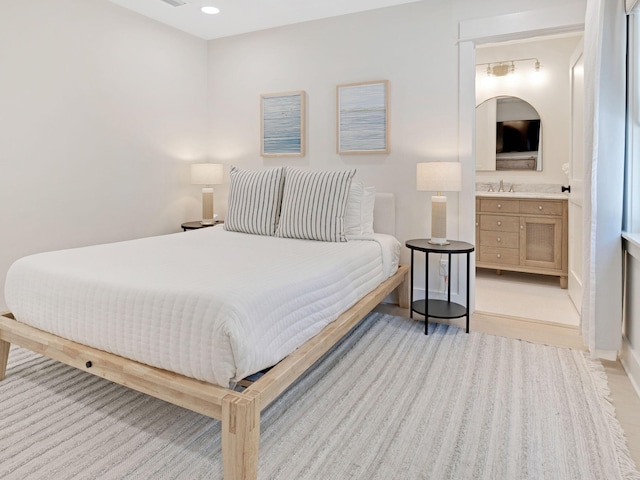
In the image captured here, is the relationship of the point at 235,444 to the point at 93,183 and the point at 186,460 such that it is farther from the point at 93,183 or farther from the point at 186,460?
the point at 93,183

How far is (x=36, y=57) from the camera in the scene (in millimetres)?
2945

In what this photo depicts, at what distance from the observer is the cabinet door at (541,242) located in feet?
13.6

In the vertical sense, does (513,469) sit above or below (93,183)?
below

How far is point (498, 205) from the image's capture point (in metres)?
4.43

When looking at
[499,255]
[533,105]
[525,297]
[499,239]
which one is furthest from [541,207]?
[533,105]

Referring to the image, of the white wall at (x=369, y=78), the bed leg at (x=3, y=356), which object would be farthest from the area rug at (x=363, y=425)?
the white wall at (x=369, y=78)

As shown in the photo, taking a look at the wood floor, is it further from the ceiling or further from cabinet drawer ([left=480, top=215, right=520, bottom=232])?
the ceiling

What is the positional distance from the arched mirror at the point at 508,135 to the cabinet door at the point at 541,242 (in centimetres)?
85

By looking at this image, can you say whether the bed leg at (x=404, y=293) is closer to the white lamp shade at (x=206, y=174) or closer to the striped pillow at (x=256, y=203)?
the striped pillow at (x=256, y=203)

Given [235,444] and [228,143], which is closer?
[235,444]

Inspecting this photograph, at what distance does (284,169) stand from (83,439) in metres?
2.24

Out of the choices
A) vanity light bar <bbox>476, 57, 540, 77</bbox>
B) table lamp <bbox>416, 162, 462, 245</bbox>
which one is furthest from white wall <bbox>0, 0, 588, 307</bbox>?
vanity light bar <bbox>476, 57, 540, 77</bbox>

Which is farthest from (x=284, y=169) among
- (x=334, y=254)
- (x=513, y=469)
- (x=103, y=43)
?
(x=513, y=469)

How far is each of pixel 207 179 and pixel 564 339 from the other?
3277 mm
